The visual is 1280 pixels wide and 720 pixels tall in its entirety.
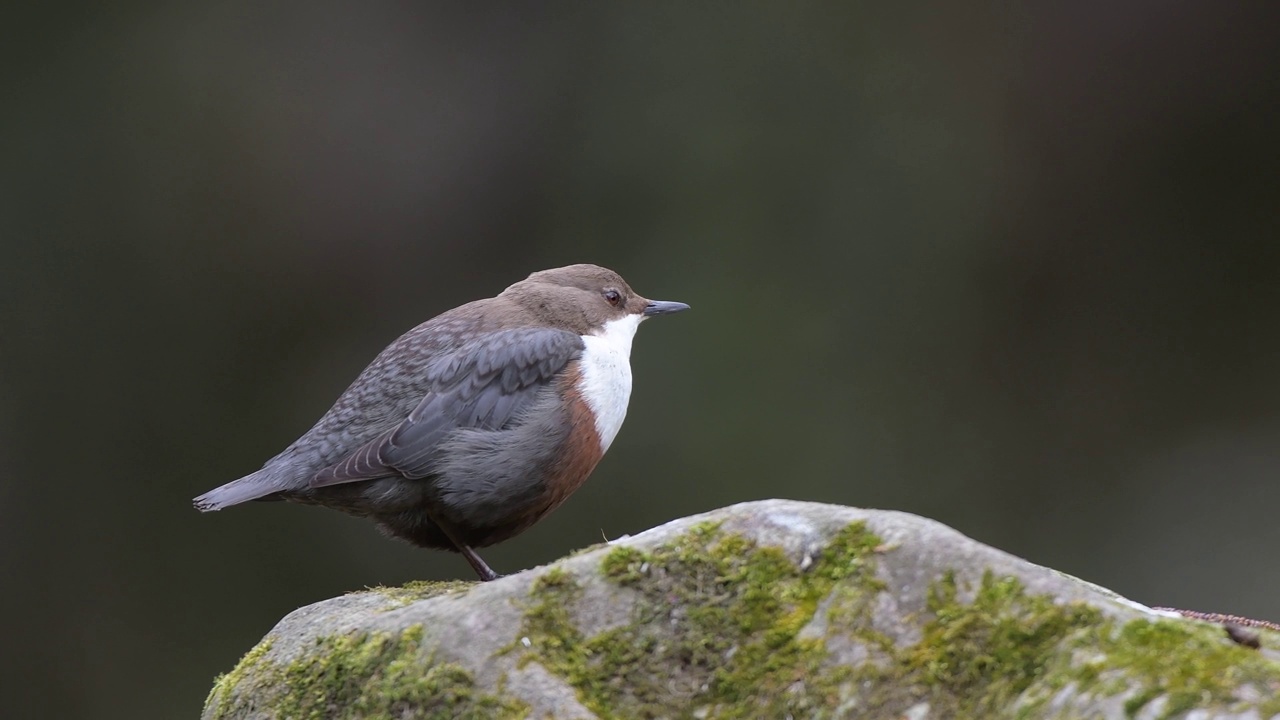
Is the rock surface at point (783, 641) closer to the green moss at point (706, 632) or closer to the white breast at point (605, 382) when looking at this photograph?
the green moss at point (706, 632)

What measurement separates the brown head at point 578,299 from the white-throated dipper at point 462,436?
0.50 feet

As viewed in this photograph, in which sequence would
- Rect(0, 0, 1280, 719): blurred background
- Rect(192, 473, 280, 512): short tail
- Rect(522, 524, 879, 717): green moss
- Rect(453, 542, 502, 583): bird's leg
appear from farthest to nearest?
Rect(0, 0, 1280, 719): blurred background
Rect(453, 542, 502, 583): bird's leg
Rect(192, 473, 280, 512): short tail
Rect(522, 524, 879, 717): green moss

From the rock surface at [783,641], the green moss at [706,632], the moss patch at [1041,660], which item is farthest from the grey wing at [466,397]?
the moss patch at [1041,660]

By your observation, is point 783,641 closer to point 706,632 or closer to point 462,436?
point 706,632

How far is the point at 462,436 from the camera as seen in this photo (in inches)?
142

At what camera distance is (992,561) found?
1863 millimetres

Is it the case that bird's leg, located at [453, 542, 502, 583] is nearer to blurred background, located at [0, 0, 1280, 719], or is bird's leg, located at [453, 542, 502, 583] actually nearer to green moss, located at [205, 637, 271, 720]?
green moss, located at [205, 637, 271, 720]

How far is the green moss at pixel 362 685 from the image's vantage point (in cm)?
195

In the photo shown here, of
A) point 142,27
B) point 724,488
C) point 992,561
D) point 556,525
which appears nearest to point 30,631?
point 556,525

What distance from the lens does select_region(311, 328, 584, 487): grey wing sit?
3.53m

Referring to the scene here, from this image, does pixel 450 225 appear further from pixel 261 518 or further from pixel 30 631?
pixel 30 631

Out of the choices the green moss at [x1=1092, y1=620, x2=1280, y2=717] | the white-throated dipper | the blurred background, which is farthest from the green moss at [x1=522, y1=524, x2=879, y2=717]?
the blurred background

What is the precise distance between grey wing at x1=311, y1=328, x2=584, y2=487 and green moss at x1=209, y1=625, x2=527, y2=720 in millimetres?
1017

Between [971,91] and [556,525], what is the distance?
359 cm
